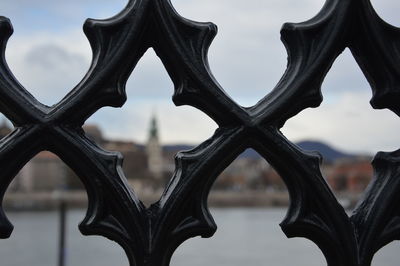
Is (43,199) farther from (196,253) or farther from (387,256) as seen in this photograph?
(387,256)

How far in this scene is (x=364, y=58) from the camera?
113 cm

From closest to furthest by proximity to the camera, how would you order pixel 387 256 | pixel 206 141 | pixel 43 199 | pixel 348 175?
pixel 206 141 < pixel 387 256 < pixel 348 175 < pixel 43 199

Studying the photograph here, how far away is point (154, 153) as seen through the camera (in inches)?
3238

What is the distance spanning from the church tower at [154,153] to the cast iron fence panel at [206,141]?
71577 millimetres

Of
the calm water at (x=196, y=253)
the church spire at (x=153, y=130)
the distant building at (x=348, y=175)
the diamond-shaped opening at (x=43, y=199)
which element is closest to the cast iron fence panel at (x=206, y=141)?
the calm water at (x=196, y=253)

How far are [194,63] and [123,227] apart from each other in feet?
0.87

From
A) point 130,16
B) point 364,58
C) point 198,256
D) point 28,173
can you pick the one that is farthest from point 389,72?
→ point 28,173

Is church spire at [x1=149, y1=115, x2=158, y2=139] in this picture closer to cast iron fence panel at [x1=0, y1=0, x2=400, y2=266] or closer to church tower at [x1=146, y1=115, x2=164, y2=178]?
church tower at [x1=146, y1=115, x2=164, y2=178]

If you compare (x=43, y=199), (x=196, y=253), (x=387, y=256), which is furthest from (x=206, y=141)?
(x=43, y=199)

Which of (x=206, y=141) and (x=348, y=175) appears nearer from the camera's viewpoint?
(x=206, y=141)

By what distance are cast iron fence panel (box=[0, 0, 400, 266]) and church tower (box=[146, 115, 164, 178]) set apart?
7158cm

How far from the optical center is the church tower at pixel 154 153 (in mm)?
75125

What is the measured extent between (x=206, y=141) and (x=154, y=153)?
267 feet

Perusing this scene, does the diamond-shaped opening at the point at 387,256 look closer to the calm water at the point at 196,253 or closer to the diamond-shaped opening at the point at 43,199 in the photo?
the calm water at the point at 196,253
